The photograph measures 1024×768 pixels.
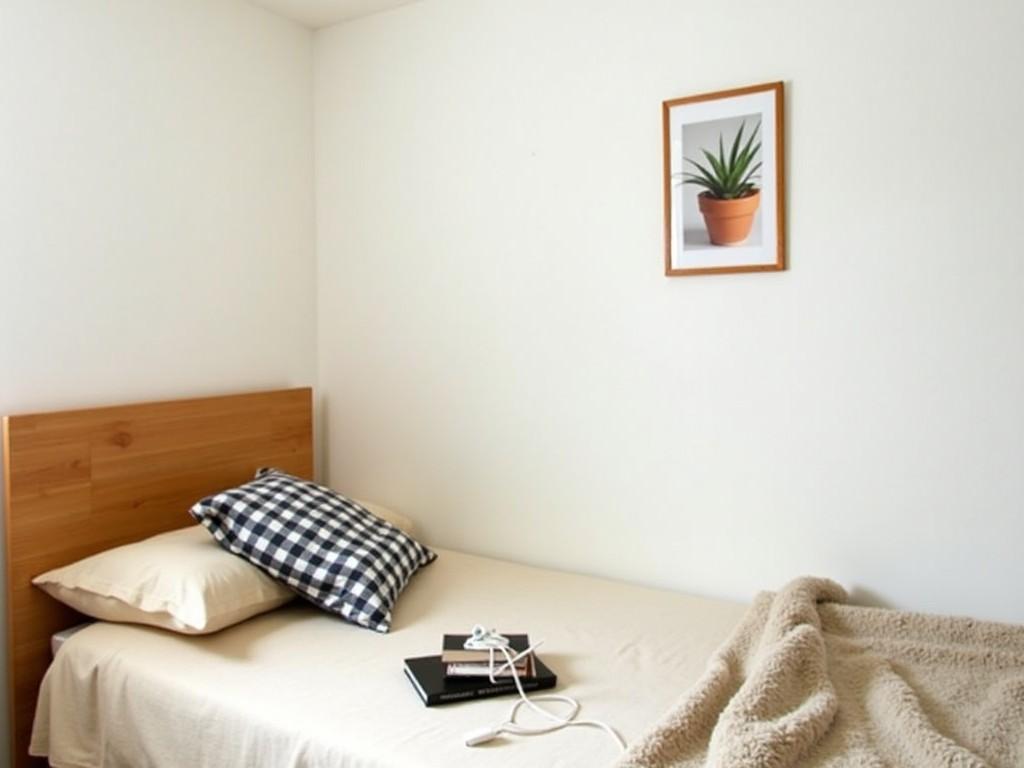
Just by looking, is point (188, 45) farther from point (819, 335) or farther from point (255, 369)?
point (819, 335)

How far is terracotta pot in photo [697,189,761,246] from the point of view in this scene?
1998mm

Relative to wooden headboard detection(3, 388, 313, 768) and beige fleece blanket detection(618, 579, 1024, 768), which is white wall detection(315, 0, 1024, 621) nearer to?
beige fleece blanket detection(618, 579, 1024, 768)

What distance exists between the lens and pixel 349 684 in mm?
1581

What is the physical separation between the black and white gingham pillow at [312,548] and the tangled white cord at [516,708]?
1.13 feet

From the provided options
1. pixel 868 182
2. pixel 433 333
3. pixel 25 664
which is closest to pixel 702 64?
pixel 868 182

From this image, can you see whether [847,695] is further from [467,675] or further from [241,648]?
[241,648]

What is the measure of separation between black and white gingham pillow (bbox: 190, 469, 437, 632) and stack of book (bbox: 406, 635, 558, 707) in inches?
11.8

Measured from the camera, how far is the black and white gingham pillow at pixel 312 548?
189 centimetres

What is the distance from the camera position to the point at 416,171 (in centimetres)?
257

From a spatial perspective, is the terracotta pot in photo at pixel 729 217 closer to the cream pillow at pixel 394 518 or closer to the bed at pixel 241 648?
the bed at pixel 241 648

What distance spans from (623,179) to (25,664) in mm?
2033

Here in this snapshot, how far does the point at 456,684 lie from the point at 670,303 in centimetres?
117

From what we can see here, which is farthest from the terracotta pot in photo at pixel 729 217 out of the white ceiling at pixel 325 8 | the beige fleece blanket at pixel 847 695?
the white ceiling at pixel 325 8

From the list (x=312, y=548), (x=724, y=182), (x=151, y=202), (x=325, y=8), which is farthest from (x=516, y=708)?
(x=325, y=8)
